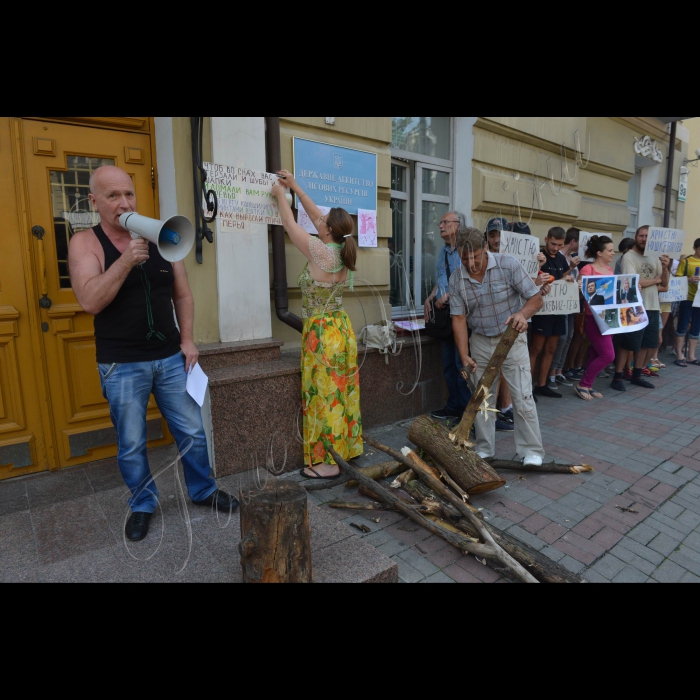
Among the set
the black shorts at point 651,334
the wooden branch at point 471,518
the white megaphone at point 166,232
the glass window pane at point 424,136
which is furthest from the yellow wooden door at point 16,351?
the black shorts at point 651,334

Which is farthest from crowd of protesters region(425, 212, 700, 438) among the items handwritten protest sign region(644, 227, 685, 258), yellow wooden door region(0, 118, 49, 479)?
yellow wooden door region(0, 118, 49, 479)

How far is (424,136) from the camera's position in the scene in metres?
6.02

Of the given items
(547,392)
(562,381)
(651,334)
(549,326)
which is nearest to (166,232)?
(549,326)

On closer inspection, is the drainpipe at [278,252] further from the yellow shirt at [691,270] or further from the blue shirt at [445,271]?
the yellow shirt at [691,270]

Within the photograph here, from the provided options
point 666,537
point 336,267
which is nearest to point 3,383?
point 336,267

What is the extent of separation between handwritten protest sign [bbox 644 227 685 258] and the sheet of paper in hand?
787 mm

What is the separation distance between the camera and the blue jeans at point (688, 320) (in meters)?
7.98

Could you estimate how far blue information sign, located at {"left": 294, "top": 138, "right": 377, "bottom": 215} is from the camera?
4426mm

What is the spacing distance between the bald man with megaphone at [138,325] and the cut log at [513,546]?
1241mm

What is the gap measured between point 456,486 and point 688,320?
274 inches

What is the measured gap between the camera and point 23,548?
8.79 ft

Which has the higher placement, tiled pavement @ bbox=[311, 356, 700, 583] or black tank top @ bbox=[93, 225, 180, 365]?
black tank top @ bbox=[93, 225, 180, 365]

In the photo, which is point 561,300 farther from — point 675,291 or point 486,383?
point 675,291

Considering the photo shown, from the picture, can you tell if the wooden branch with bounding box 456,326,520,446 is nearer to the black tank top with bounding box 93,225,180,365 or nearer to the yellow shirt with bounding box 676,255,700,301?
the black tank top with bounding box 93,225,180,365
